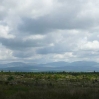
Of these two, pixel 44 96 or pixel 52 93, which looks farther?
pixel 52 93

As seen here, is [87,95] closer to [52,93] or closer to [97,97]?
[97,97]

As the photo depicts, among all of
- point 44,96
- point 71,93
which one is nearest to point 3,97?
point 44,96

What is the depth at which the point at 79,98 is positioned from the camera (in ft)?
75.1

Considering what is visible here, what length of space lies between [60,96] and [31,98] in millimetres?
2381

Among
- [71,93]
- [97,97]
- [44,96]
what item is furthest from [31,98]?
[97,97]

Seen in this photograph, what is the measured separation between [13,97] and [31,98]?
4.69 feet

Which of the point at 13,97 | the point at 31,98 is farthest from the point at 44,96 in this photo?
the point at 13,97

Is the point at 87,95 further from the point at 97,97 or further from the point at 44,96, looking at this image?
the point at 44,96

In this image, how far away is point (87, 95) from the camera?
934 inches

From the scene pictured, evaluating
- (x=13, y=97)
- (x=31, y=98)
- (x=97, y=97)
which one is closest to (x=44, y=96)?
(x=31, y=98)

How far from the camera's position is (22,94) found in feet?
78.1

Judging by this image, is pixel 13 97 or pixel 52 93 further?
pixel 52 93

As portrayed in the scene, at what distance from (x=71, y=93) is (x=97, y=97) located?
2.17 m

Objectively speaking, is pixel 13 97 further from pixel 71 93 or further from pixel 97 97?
pixel 97 97
